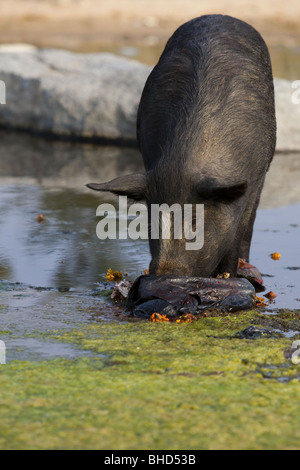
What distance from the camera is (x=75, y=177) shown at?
37.3 feet

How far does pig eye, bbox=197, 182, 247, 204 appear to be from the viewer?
583cm

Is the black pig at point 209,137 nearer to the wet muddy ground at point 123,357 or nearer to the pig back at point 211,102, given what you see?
the pig back at point 211,102

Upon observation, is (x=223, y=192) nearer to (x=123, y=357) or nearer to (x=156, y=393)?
(x=123, y=357)

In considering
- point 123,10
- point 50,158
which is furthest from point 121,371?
point 123,10

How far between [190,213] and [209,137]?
2.39 feet

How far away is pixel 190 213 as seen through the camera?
5891 mm

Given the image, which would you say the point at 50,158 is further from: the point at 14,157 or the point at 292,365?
the point at 292,365

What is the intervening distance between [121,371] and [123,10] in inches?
1130

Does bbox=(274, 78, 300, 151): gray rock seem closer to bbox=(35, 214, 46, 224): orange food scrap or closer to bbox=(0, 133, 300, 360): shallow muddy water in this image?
bbox=(0, 133, 300, 360): shallow muddy water

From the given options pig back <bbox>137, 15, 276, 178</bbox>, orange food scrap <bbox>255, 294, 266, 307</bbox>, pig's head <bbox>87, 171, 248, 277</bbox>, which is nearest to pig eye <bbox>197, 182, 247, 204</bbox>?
pig's head <bbox>87, 171, 248, 277</bbox>

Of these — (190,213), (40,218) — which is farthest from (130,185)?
(40,218)

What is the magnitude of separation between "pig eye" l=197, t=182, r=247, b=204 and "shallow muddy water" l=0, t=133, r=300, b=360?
823mm

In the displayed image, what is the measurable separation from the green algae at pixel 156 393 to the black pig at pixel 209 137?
783 mm

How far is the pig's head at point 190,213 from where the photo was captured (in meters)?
5.82
